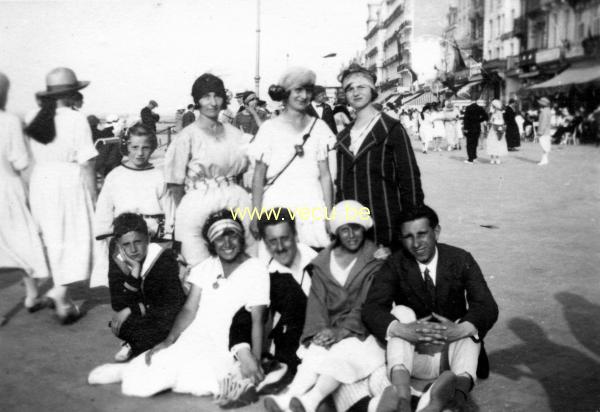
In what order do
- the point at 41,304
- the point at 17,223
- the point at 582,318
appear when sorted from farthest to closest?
the point at 41,304, the point at 17,223, the point at 582,318

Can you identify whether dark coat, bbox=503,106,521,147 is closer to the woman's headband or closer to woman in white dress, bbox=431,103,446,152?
woman in white dress, bbox=431,103,446,152

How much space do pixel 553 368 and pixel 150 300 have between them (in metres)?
2.43

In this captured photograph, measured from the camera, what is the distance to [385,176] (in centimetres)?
399

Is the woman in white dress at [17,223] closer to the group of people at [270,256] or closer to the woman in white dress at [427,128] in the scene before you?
the group of people at [270,256]

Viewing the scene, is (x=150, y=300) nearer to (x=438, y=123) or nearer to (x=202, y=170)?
(x=202, y=170)

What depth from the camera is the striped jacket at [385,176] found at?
3934 millimetres

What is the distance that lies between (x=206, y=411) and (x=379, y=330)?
3.25 ft

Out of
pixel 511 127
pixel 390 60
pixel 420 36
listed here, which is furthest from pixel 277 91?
pixel 390 60

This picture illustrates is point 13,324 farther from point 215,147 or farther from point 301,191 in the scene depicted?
point 301,191

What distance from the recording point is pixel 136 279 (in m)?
4.03

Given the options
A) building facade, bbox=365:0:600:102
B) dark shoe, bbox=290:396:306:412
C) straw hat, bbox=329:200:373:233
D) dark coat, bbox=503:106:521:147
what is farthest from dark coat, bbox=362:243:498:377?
building facade, bbox=365:0:600:102

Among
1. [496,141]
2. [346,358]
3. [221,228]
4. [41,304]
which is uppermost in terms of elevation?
[496,141]

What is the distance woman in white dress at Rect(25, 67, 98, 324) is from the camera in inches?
192

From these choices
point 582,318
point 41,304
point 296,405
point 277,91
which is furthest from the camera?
point 41,304
